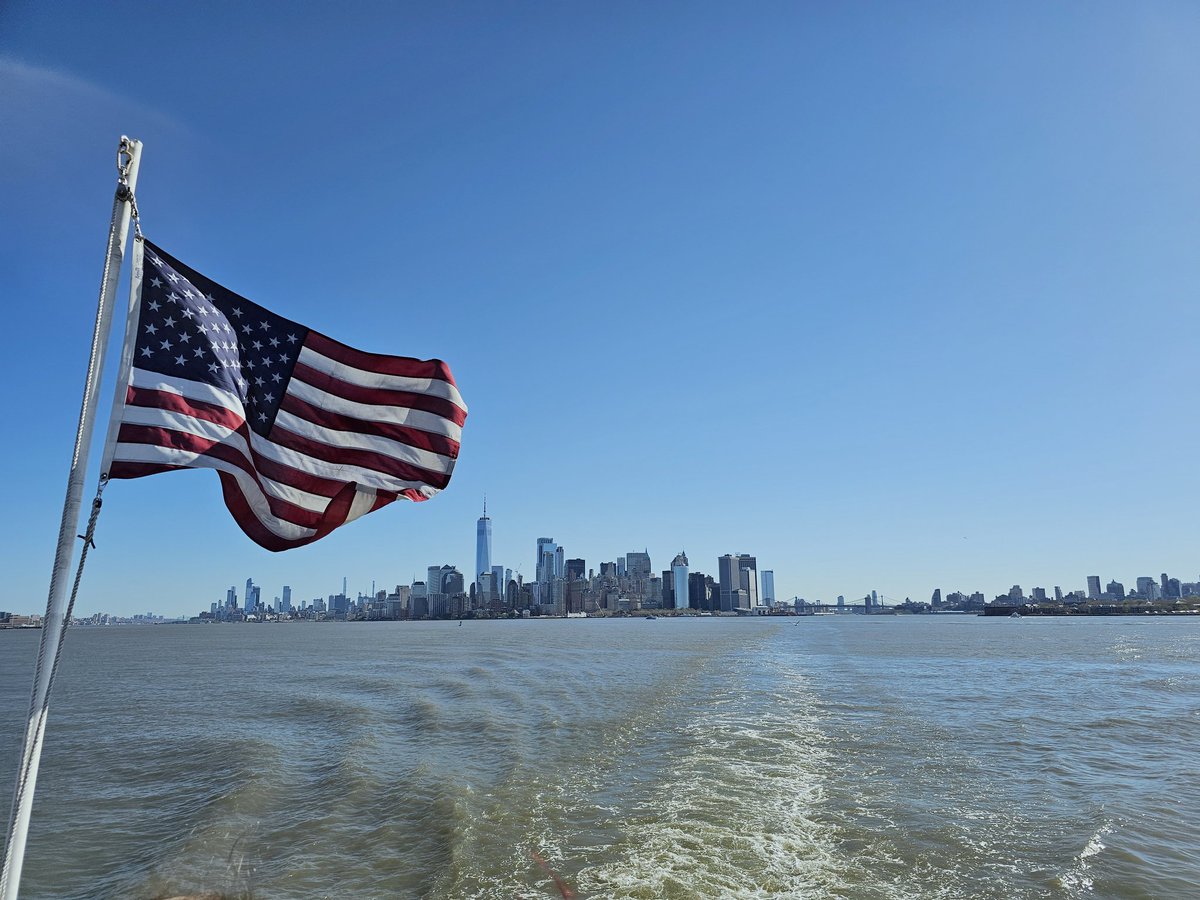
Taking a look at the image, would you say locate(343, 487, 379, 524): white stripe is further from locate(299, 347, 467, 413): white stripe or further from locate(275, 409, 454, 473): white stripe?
locate(299, 347, 467, 413): white stripe

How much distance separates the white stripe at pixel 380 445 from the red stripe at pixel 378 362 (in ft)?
2.31

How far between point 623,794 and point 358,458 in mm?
11871

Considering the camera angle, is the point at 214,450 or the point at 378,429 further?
the point at 378,429

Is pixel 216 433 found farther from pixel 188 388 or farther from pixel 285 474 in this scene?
pixel 285 474

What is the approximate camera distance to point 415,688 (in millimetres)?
36281

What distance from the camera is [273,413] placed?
6.85 metres

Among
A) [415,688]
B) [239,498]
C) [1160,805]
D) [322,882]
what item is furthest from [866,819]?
[415,688]

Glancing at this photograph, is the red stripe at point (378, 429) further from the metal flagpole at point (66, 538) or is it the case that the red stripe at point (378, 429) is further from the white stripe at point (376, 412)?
the metal flagpole at point (66, 538)

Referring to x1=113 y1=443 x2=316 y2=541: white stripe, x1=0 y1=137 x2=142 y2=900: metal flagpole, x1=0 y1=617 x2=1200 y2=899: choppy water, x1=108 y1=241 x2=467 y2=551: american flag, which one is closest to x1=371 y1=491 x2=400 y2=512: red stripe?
x1=108 y1=241 x2=467 y2=551: american flag

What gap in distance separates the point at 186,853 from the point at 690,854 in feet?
29.9

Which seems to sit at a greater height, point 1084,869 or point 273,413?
point 273,413

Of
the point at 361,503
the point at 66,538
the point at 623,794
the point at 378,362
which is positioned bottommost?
the point at 623,794

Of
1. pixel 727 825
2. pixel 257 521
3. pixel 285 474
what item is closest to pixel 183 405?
pixel 285 474

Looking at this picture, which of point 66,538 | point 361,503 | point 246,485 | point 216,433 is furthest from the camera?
point 361,503
